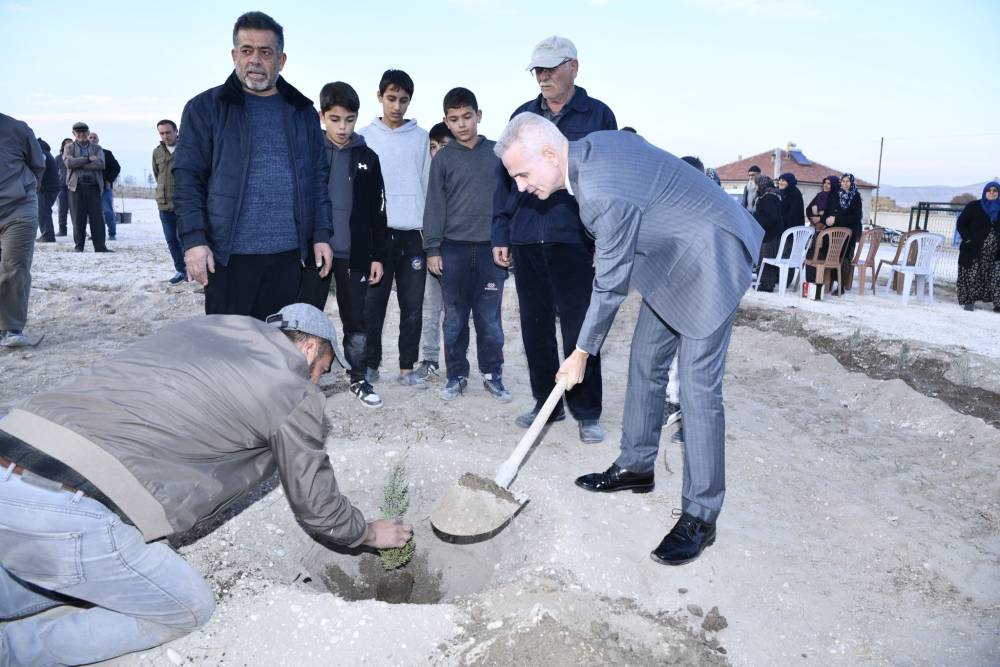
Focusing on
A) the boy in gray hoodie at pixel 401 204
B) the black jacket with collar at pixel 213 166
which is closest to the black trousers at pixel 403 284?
the boy in gray hoodie at pixel 401 204

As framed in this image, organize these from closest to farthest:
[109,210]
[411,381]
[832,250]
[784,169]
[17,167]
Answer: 1. [411,381]
2. [17,167]
3. [832,250]
4. [109,210]
5. [784,169]

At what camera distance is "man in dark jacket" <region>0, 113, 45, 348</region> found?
517cm

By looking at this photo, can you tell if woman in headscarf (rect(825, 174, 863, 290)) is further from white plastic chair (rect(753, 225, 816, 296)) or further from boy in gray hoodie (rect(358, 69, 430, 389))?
boy in gray hoodie (rect(358, 69, 430, 389))

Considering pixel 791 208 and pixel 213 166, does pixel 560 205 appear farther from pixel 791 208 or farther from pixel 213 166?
pixel 791 208

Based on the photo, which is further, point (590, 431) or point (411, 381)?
point (411, 381)

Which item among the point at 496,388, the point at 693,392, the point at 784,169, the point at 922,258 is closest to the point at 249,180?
the point at 496,388

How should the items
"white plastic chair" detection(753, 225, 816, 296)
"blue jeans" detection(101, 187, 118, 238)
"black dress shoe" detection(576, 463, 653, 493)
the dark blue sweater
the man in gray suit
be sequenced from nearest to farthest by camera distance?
the man in gray suit
"black dress shoe" detection(576, 463, 653, 493)
the dark blue sweater
"white plastic chair" detection(753, 225, 816, 296)
"blue jeans" detection(101, 187, 118, 238)

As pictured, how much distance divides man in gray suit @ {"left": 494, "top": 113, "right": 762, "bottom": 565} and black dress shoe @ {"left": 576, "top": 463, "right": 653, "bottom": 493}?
18.4 inches

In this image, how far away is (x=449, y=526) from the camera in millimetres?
2955

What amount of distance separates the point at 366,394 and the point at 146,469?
2.49 m

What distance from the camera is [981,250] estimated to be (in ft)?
29.1

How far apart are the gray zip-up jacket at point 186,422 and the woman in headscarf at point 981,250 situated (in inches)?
370

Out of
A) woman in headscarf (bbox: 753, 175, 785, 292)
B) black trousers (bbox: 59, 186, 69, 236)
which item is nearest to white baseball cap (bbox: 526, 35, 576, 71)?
woman in headscarf (bbox: 753, 175, 785, 292)

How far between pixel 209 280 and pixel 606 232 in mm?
2037
